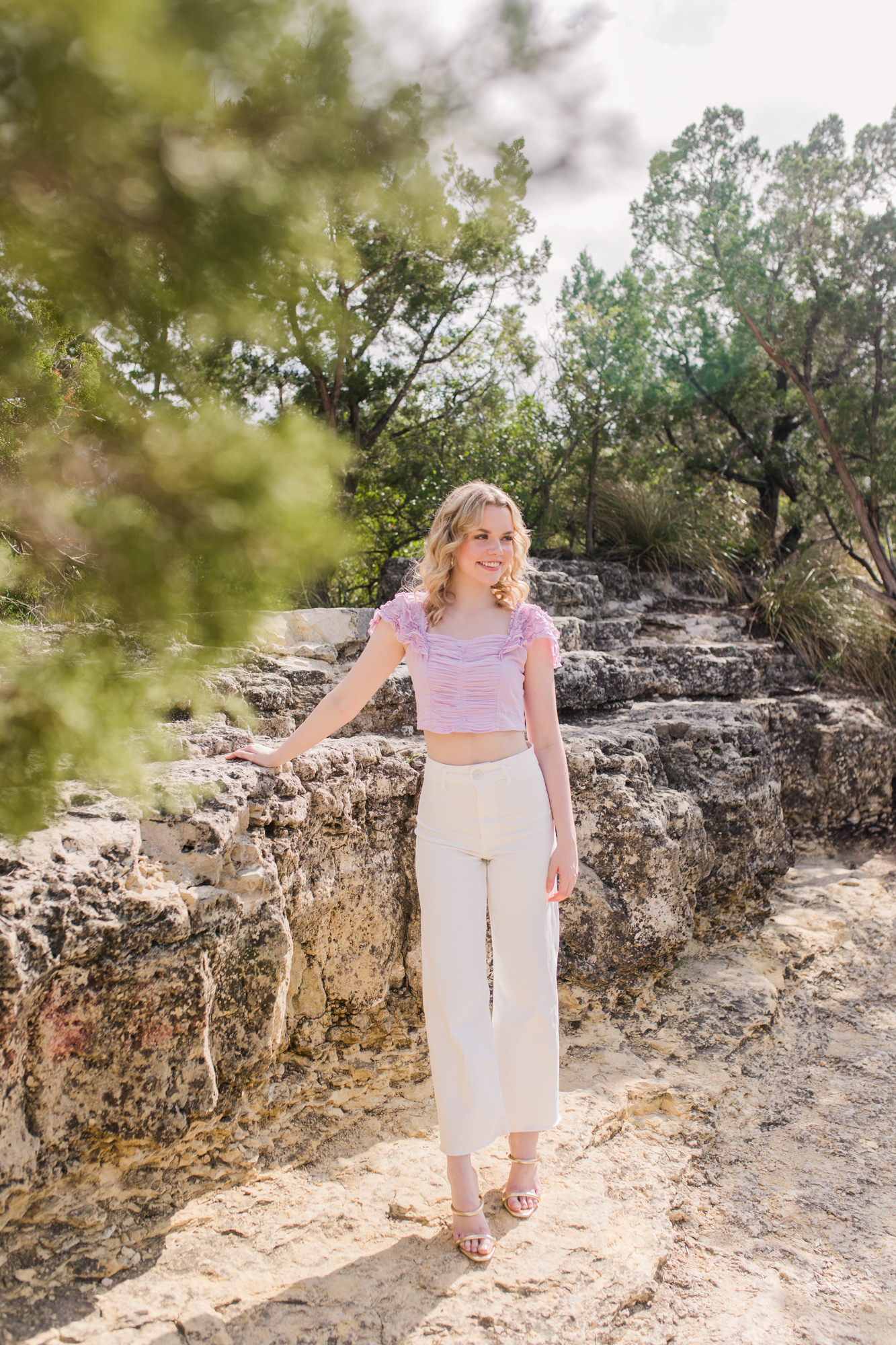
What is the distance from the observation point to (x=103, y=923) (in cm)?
206

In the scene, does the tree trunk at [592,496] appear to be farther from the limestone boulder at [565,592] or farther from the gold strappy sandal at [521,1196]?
the gold strappy sandal at [521,1196]

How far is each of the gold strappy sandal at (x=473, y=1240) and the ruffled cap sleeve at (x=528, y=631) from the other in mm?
1475

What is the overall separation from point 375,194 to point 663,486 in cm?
648

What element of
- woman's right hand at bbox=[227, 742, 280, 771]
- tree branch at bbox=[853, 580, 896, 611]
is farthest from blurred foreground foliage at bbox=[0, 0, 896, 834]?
tree branch at bbox=[853, 580, 896, 611]

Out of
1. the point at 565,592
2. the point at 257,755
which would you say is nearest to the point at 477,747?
the point at 257,755

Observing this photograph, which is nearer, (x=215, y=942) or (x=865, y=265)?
(x=215, y=942)

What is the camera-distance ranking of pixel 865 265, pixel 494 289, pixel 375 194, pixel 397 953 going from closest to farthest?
pixel 375 194 < pixel 397 953 < pixel 865 265 < pixel 494 289

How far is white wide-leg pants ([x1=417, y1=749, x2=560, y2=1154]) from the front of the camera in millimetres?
2318

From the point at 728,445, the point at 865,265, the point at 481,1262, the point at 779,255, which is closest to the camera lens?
the point at 481,1262

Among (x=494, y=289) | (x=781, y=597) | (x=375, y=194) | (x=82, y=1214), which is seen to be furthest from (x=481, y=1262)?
(x=494, y=289)

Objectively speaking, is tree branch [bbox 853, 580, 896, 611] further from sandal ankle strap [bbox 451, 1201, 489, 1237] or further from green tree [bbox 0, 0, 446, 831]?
green tree [bbox 0, 0, 446, 831]

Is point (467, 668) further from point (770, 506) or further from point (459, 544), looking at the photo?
point (770, 506)

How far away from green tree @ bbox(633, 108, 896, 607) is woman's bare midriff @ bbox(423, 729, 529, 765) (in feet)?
15.3

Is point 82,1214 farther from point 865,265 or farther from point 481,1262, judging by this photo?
point 865,265
